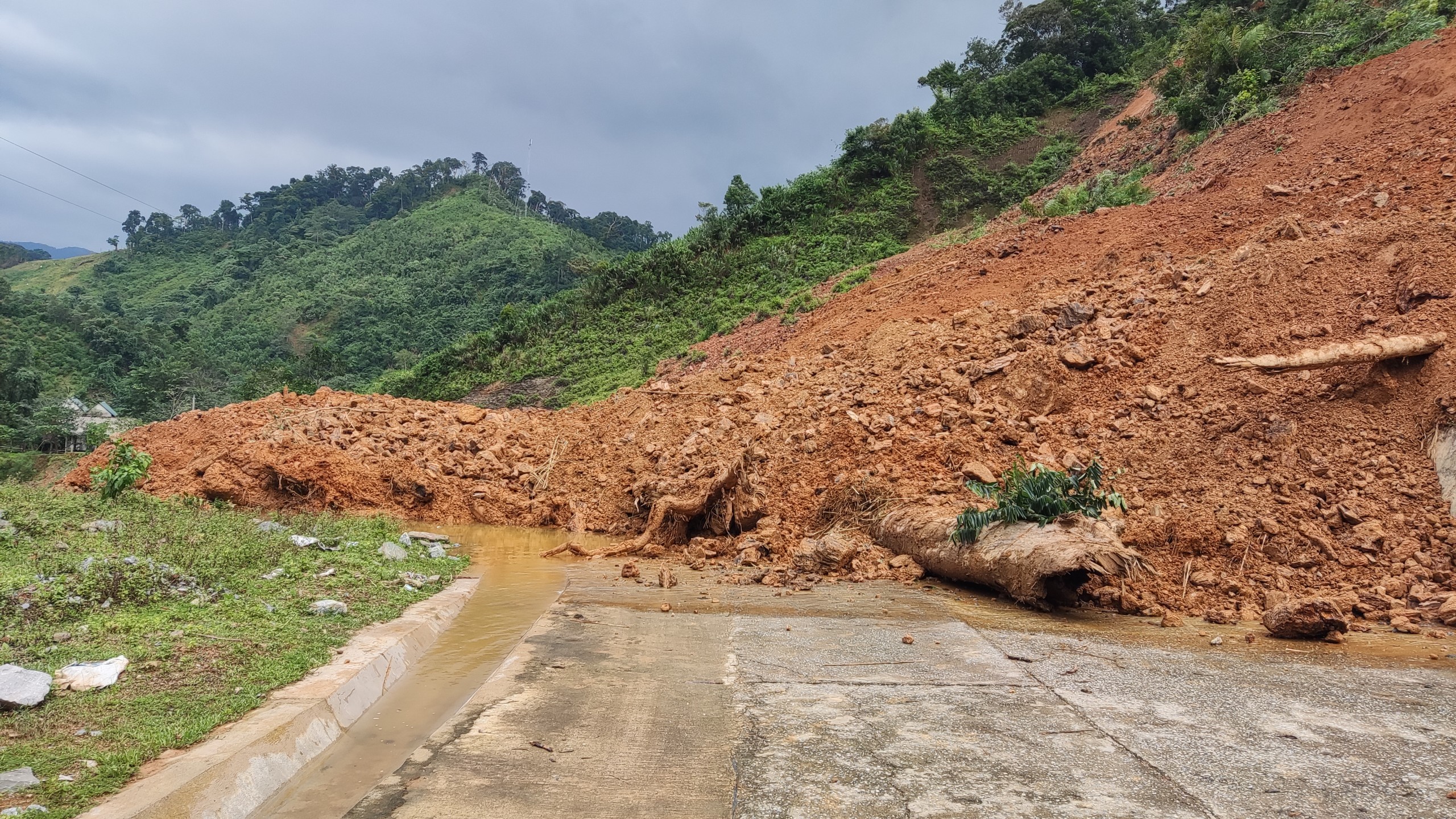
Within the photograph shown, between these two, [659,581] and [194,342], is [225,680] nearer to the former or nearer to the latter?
[659,581]

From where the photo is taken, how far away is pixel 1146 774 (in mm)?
2855

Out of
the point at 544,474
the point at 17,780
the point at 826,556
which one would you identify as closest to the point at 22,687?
the point at 17,780

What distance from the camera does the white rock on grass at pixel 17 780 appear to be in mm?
2512

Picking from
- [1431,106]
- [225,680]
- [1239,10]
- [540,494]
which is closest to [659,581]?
[225,680]

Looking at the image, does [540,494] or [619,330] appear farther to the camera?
[619,330]

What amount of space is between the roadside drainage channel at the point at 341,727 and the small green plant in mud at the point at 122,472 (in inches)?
186

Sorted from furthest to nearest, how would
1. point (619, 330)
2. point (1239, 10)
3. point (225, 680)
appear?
point (619, 330) < point (1239, 10) < point (225, 680)

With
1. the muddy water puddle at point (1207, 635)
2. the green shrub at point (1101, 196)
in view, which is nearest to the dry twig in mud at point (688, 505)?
Answer: the muddy water puddle at point (1207, 635)

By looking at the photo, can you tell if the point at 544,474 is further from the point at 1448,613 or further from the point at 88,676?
the point at 1448,613

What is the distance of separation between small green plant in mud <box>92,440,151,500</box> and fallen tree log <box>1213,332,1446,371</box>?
10.8 m

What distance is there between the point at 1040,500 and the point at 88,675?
5.86m

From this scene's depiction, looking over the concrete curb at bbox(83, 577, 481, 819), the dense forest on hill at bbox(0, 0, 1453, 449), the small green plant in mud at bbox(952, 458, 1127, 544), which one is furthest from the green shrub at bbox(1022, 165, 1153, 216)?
the concrete curb at bbox(83, 577, 481, 819)

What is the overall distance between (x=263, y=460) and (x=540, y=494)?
4020 millimetres

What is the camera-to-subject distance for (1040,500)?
574 cm
